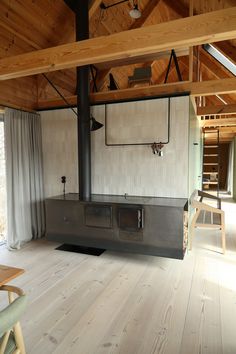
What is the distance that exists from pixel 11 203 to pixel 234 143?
8046mm

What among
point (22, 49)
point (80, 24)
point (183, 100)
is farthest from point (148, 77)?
point (22, 49)

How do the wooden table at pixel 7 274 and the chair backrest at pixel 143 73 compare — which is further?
the chair backrest at pixel 143 73

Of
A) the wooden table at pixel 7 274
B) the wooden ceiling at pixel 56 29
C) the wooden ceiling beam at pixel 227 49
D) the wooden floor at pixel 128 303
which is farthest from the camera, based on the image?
the wooden ceiling beam at pixel 227 49

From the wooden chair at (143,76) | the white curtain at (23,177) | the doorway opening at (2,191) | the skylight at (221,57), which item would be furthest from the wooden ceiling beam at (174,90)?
the skylight at (221,57)

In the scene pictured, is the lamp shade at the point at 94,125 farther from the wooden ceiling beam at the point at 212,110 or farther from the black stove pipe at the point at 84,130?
the wooden ceiling beam at the point at 212,110

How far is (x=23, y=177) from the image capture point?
3926mm

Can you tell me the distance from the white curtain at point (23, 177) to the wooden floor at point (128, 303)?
0.53 m

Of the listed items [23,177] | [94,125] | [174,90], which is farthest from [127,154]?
[23,177]

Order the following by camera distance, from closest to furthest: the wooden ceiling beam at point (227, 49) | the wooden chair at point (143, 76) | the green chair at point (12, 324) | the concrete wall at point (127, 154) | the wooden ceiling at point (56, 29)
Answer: the green chair at point (12, 324) → the wooden ceiling at point (56, 29) → the concrete wall at point (127, 154) → the wooden chair at point (143, 76) → the wooden ceiling beam at point (227, 49)

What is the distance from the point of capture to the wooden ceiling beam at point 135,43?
Answer: 178cm

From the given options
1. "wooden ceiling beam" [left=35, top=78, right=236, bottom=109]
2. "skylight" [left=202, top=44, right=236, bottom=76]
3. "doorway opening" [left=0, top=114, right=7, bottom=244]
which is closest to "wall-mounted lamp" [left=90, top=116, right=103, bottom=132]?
"wooden ceiling beam" [left=35, top=78, right=236, bottom=109]

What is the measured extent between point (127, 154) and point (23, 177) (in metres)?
1.79

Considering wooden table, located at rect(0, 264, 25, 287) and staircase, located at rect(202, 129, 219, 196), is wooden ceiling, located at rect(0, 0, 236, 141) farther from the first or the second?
staircase, located at rect(202, 129, 219, 196)

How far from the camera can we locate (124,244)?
3.22 meters
